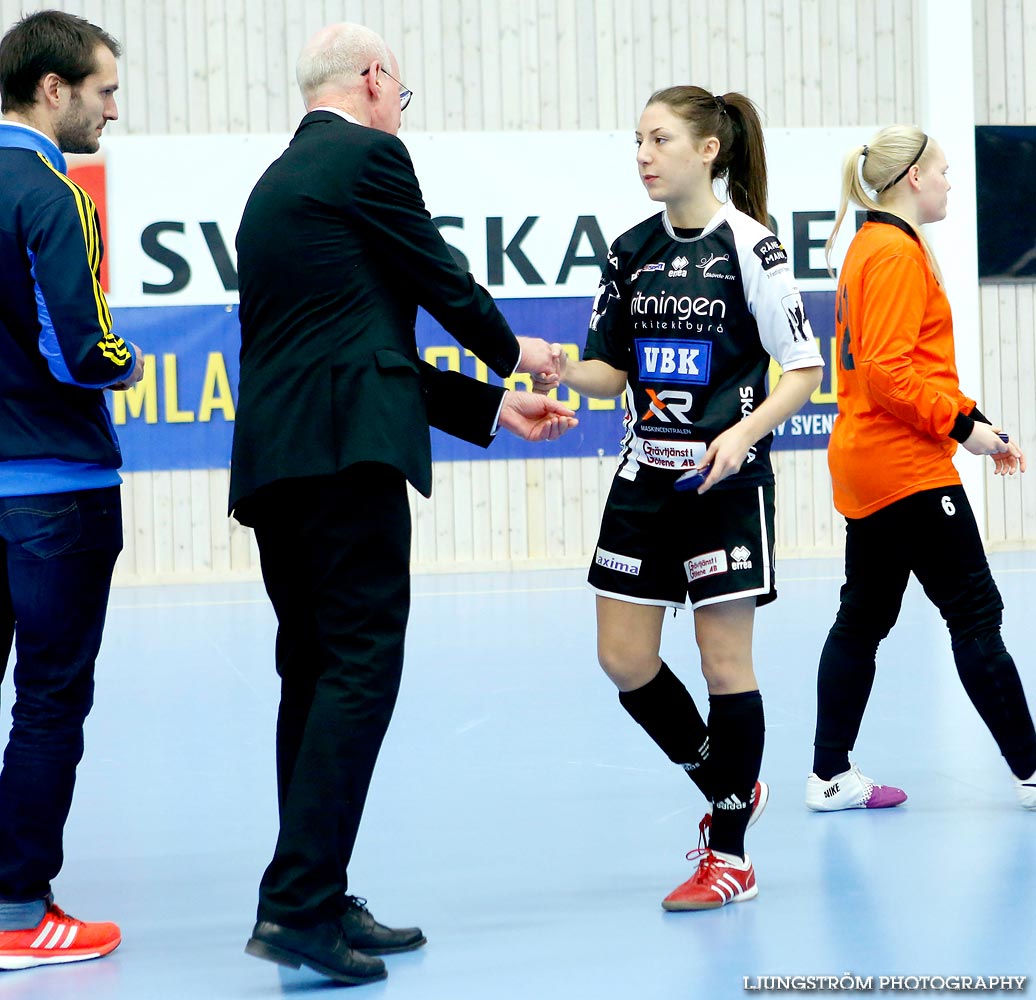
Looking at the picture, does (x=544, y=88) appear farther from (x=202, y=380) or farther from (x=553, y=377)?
(x=553, y=377)

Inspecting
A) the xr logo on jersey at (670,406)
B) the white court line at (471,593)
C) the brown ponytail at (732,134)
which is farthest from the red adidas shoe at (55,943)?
the white court line at (471,593)

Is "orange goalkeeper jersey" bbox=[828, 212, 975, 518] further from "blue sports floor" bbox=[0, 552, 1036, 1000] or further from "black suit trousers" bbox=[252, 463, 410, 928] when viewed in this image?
"black suit trousers" bbox=[252, 463, 410, 928]

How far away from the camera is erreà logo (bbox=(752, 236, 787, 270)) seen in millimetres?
2537

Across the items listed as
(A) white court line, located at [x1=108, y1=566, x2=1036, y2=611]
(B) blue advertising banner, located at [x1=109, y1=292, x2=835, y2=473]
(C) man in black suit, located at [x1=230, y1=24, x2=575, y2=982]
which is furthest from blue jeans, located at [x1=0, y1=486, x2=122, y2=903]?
(B) blue advertising banner, located at [x1=109, y1=292, x2=835, y2=473]

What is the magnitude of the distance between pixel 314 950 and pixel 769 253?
142 cm

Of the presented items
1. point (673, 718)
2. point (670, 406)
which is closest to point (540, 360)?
point (670, 406)

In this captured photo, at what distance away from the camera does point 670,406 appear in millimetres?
2611

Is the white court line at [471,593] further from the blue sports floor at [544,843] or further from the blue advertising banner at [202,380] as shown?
the blue sports floor at [544,843]

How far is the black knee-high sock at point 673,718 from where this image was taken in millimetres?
2664

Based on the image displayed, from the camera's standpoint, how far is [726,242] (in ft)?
8.46

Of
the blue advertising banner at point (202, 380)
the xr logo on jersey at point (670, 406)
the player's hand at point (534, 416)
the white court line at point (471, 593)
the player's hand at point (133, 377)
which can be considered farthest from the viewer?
the blue advertising banner at point (202, 380)

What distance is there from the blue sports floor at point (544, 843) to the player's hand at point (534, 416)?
33.8 inches

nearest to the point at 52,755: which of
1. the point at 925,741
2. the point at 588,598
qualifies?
the point at 925,741

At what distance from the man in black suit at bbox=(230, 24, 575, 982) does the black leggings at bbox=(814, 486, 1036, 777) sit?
121 cm
